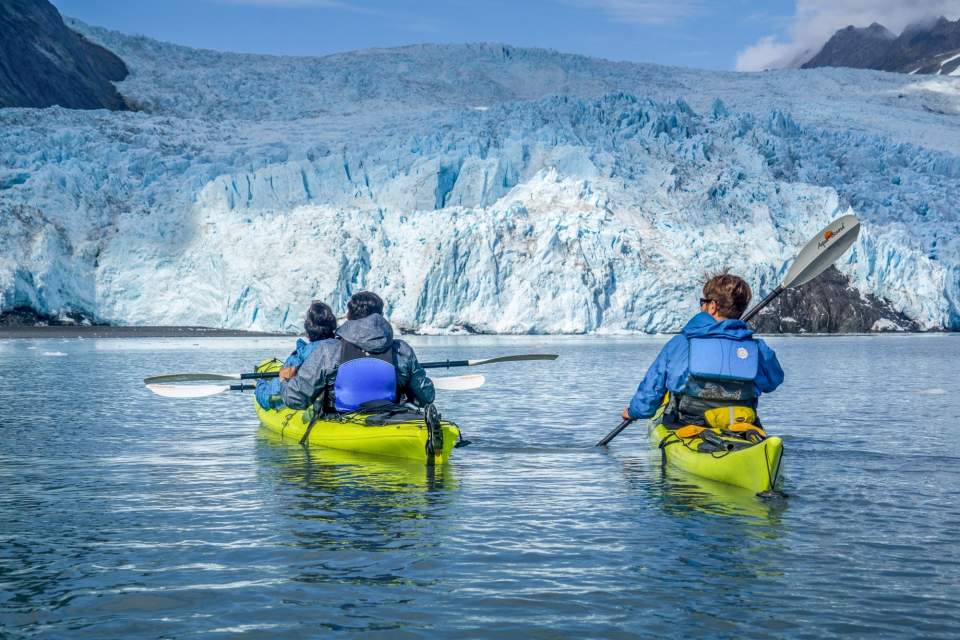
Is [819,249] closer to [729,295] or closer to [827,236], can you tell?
[827,236]

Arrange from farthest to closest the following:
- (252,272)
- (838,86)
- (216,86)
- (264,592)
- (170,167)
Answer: (838,86) → (216,86) → (170,167) → (252,272) → (264,592)

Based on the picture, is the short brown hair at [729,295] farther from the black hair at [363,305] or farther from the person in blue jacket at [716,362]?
the black hair at [363,305]

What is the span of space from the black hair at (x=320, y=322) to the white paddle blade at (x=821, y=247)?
401cm

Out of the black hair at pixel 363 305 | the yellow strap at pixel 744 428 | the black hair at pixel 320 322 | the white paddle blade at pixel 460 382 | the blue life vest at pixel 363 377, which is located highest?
the black hair at pixel 363 305

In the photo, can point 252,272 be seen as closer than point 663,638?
No

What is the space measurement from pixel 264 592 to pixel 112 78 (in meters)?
44.7

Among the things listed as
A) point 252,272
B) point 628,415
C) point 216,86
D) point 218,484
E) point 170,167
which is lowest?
point 218,484

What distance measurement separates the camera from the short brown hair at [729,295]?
243 inches

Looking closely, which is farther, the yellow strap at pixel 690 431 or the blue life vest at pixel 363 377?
the blue life vest at pixel 363 377

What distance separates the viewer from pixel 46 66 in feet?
145

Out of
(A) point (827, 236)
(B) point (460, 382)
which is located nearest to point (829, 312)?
(A) point (827, 236)

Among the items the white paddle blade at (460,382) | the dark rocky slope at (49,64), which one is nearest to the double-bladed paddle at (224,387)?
the white paddle blade at (460,382)

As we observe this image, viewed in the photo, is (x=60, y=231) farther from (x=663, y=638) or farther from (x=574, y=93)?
(x=663, y=638)

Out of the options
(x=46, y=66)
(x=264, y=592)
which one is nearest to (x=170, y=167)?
(x=46, y=66)
